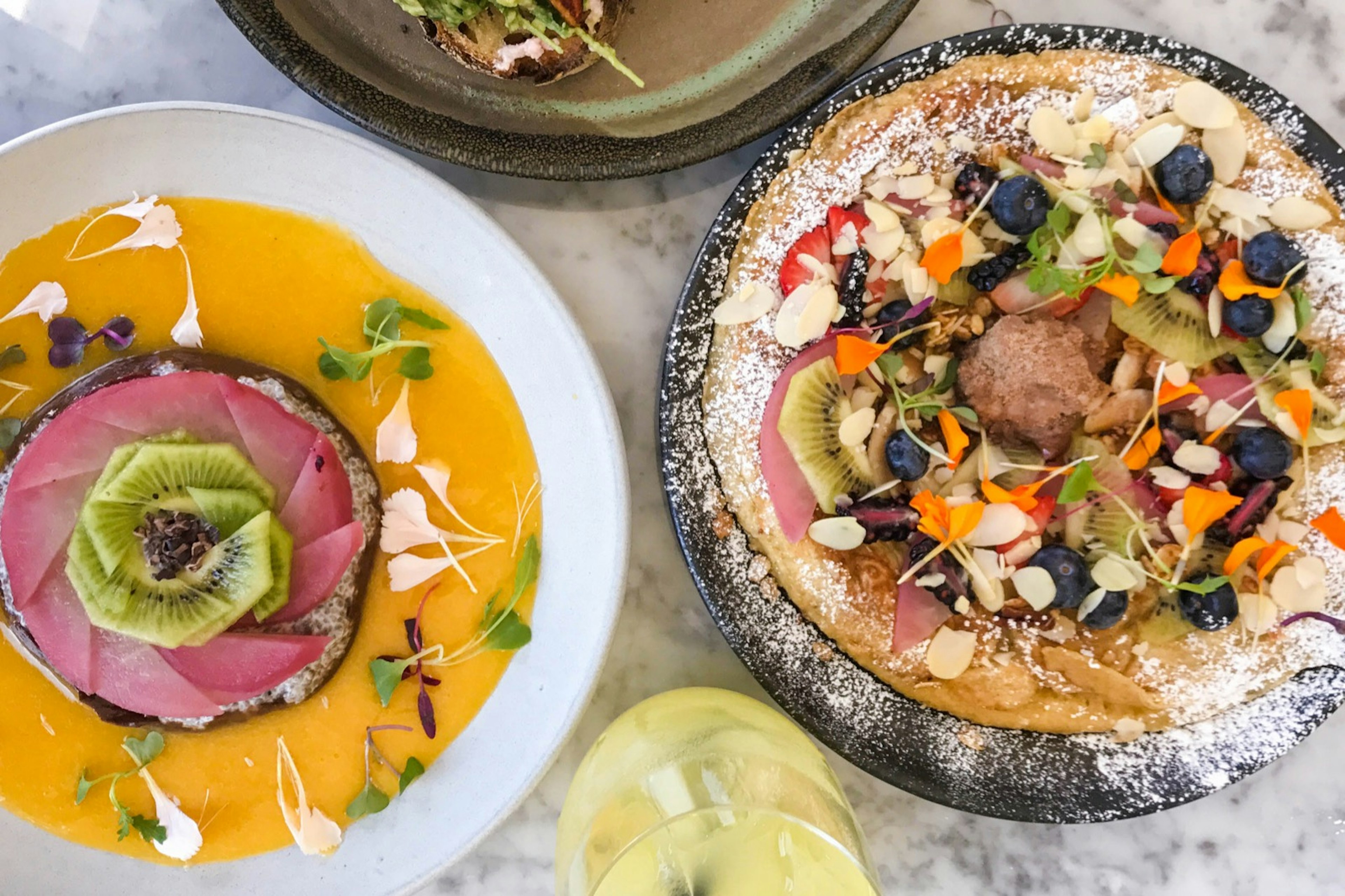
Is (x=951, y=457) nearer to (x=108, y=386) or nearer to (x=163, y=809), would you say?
(x=108, y=386)

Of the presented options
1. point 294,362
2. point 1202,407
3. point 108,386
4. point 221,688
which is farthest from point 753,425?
point 108,386

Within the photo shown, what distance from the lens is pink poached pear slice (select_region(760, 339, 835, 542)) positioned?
1.48 meters

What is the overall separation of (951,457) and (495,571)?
853 millimetres

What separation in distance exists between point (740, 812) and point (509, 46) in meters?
1.37

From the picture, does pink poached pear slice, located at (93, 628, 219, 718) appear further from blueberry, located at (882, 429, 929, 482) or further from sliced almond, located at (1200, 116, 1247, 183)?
sliced almond, located at (1200, 116, 1247, 183)

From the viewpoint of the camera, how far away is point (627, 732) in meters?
1.67

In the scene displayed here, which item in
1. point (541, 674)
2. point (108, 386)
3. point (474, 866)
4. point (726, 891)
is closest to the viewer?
point (726, 891)

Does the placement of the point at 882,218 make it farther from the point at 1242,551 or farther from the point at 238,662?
the point at 238,662

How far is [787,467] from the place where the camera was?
148cm

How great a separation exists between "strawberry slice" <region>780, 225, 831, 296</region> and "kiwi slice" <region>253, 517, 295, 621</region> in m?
0.96

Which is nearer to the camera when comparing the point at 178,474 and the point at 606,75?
the point at 178,474

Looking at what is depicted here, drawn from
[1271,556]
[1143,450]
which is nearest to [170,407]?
[1143,450]

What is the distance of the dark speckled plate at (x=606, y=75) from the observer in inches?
63.2

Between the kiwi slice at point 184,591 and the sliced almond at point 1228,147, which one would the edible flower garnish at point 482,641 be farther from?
the sliced almond at point 1228,147
